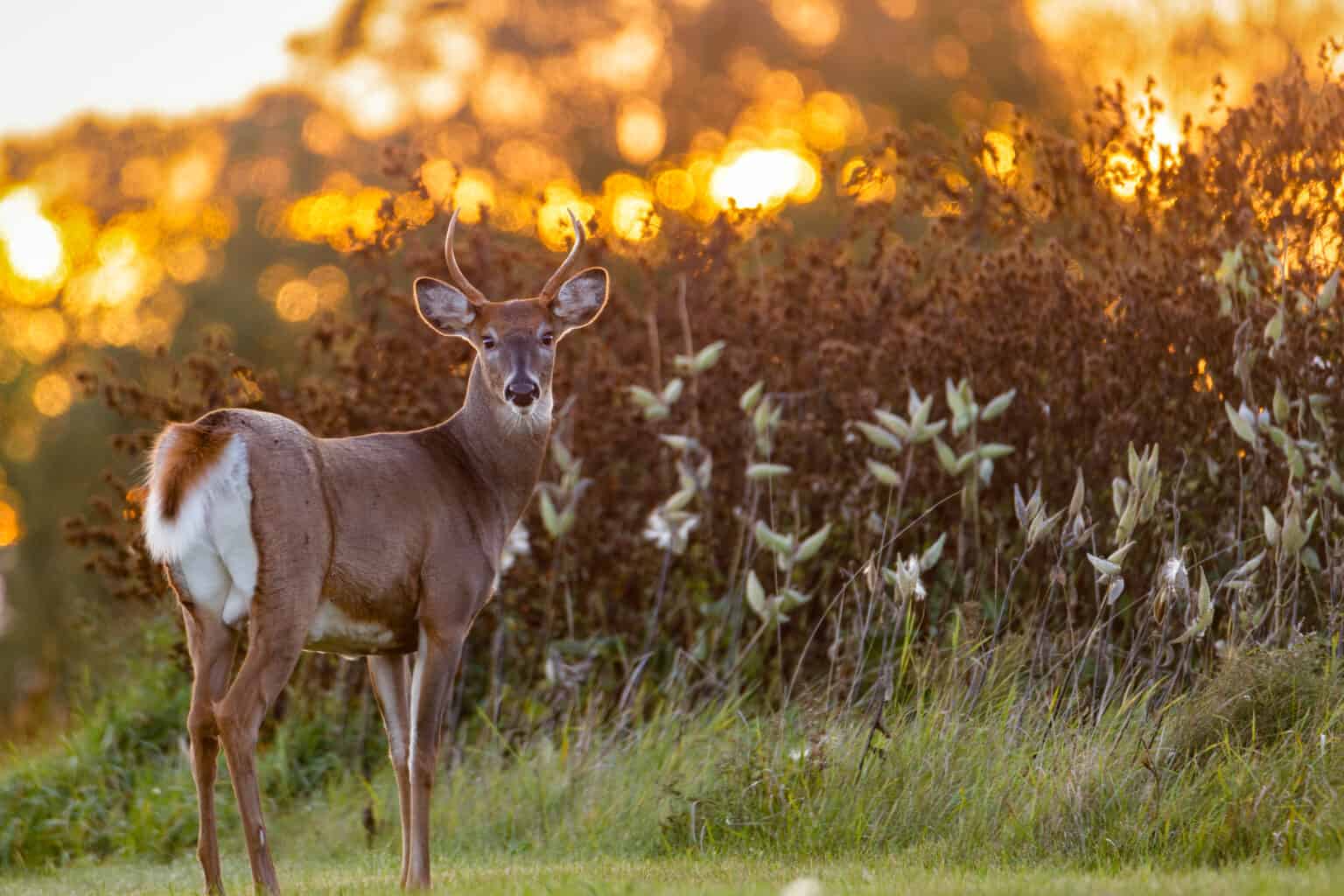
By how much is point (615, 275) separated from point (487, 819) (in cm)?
546

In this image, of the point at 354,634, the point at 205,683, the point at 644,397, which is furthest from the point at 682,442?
the point at 205,683

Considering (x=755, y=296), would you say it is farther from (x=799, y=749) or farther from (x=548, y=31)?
(x=548, y=31)

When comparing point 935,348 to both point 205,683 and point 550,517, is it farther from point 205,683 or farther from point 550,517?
point 205,683

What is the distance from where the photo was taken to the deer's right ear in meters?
7.21

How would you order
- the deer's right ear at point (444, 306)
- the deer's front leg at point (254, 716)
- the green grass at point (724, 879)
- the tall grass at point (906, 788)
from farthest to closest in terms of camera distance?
the deer's right ear at point (444, 306), the tall grass at point (906, 788), the deer's front leg at point (254, 716), the green grass at point (724, 879)

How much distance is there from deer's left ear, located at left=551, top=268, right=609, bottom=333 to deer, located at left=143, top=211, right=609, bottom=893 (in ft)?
0.94


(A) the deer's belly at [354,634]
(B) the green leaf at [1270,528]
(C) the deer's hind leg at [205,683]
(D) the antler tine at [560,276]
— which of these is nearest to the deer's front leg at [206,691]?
(C) the deer's hind leg at [205,683]

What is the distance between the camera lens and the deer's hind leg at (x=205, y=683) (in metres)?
6.07

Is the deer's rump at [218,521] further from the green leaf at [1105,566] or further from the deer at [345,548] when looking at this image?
the green leaf at [1105,566]

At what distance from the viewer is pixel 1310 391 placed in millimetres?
8055

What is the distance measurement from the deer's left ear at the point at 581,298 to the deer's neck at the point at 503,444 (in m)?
0.48

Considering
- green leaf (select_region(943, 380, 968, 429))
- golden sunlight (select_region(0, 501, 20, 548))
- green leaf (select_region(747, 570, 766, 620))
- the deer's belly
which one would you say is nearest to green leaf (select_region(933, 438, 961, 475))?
green leaf (select_region(943, 380, 968, 429))

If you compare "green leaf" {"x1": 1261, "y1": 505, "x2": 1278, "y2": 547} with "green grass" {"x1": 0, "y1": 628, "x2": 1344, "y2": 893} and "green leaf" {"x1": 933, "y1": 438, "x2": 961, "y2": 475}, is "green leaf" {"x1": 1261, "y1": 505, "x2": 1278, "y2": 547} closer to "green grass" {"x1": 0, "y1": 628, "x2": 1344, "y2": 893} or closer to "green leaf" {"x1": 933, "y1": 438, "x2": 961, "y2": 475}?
"green grass" {"x1": 0, "y1": 628, "x2": 1344, "y2": 893}

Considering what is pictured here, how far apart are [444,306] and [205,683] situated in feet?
6.31
